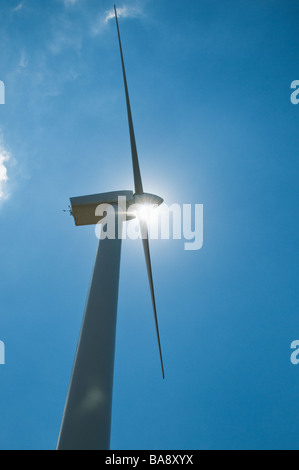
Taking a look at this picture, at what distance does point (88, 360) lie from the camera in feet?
24.5

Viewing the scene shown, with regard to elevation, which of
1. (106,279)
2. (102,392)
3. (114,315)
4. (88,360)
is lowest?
(102,392)

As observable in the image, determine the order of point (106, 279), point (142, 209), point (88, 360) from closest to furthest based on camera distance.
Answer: point (88, 360), point (106, 279), point (142, 209)
